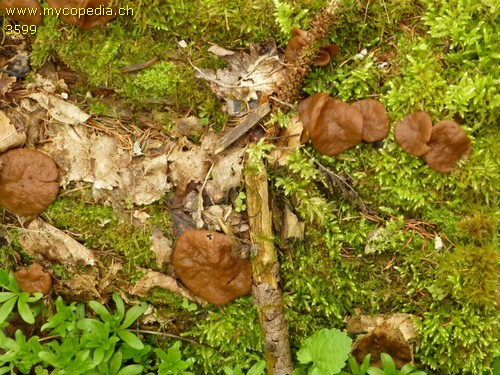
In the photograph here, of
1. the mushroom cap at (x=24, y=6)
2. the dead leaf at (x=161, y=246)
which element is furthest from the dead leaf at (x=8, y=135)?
the dead leaf at (x=161, y=246)

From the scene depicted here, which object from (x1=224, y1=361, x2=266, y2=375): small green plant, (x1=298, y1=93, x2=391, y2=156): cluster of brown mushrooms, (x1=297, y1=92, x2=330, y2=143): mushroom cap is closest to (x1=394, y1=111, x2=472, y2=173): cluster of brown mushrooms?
(x1=298, y1=93, x2=391, y2=156): cluster of brown mushrooms

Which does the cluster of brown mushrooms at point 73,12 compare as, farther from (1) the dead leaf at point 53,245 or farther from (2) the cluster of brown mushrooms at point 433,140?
(2) the cluster of brown mushrooms at point 433,140

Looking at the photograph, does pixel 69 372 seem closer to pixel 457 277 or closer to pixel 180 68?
pixel 180 68

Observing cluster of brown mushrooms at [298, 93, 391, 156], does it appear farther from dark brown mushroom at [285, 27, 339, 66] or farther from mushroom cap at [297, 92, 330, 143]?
dark brown mushroom at [285, 27, 339, 66]

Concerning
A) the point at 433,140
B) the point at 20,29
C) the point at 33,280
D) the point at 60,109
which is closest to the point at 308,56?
the point at 433,140

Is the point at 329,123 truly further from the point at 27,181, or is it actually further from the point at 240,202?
the point at 27,181

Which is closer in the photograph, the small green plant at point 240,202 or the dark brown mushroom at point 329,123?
the dark brown mushroom at point 329,123
